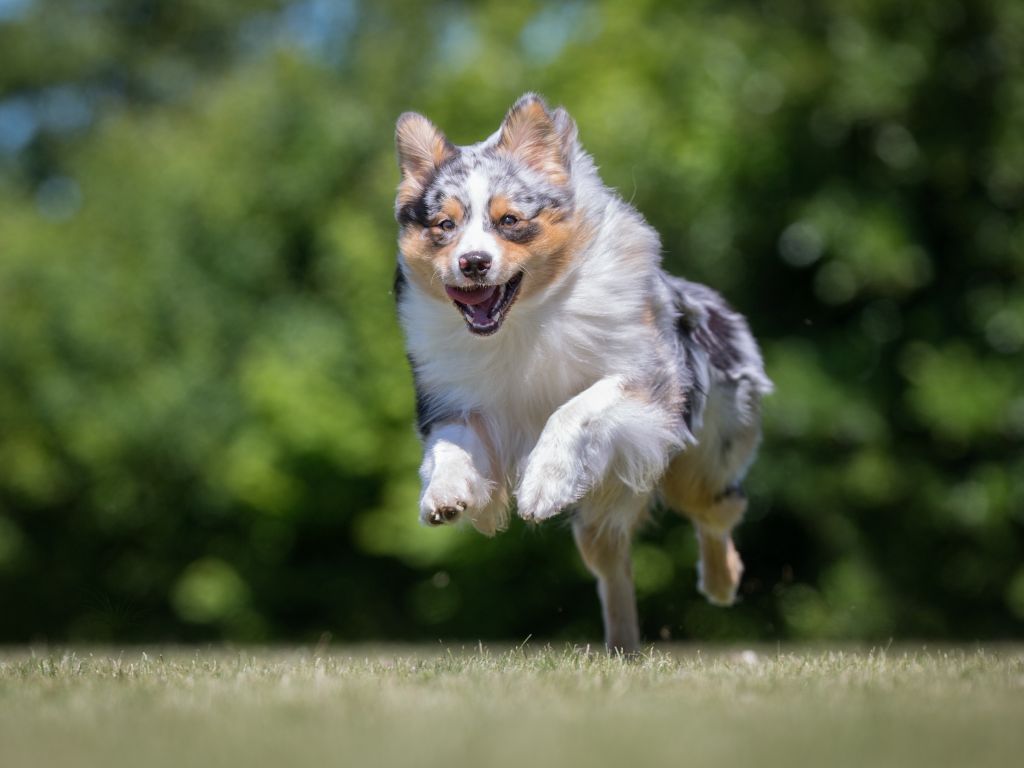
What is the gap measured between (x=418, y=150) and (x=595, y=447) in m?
1.64

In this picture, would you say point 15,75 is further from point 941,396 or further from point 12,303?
point 941,396

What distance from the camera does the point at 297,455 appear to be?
20.9 meters

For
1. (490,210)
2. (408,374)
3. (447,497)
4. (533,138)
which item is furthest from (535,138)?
(408,374)

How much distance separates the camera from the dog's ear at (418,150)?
701 centimetres

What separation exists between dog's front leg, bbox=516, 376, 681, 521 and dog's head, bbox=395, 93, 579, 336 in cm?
54

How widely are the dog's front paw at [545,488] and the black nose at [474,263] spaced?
2.69ft

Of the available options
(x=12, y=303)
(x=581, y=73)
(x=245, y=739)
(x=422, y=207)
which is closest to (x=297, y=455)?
(x=581, y=73)

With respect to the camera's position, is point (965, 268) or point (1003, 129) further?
point (965, 268)

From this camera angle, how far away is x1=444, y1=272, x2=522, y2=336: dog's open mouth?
6.61 metres

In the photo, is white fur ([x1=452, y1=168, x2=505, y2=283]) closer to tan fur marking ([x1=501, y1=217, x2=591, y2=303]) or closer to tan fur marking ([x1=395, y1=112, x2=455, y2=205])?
tan fur marking ([x1=501, y1=217, x2=591, y2=303])

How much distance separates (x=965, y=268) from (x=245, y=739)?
50.6 feet

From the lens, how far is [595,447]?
6.56m

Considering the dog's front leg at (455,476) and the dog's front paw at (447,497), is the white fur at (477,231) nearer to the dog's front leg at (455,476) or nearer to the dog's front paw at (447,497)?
the dog's front leg at (455,476)

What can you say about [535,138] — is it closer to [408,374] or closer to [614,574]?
[614,574]
